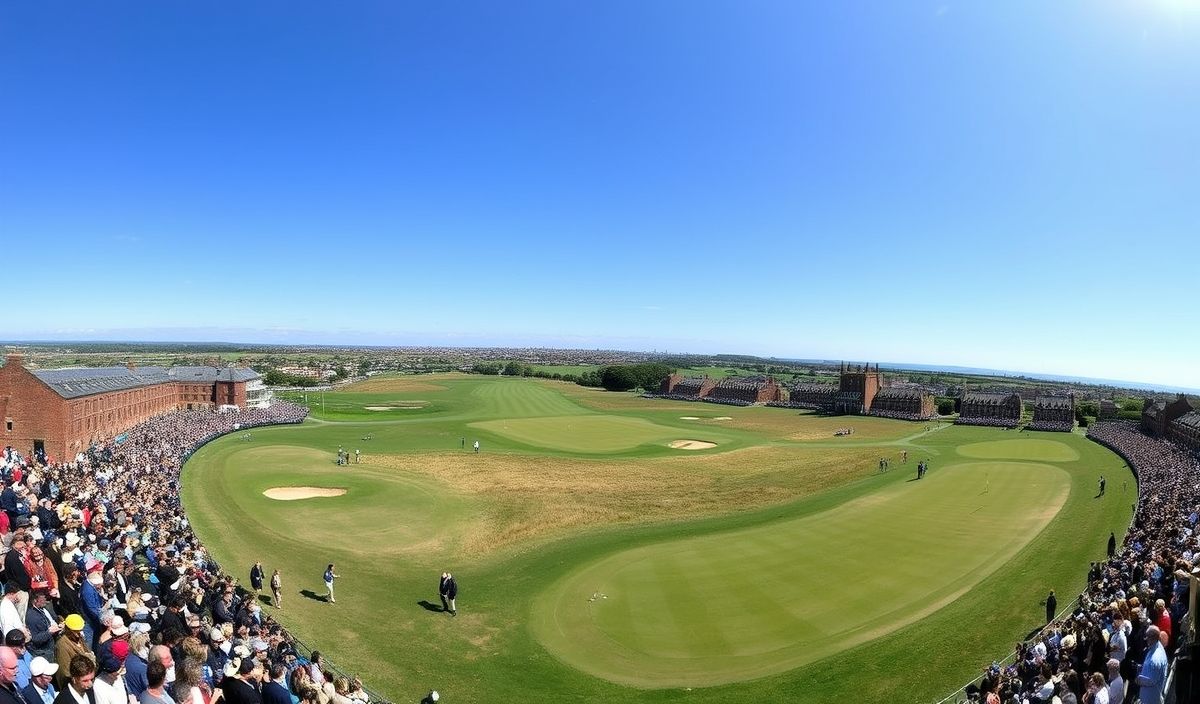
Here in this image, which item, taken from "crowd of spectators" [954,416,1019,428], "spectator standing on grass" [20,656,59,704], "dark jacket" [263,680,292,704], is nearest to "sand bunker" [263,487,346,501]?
"dark jacket" [263,680,292,704]

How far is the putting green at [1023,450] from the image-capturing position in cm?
5562

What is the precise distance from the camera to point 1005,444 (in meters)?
64.4

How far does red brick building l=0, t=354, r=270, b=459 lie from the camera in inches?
1711

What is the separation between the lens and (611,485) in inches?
1626

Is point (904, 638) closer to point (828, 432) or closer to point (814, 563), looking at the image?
point (814, 563)

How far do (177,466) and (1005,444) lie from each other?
75.9 m

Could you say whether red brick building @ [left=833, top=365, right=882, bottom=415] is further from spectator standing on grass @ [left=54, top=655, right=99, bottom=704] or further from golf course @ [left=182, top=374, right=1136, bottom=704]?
spectator standing on grass @ [left=54, top=655, right=99, bottom=704]

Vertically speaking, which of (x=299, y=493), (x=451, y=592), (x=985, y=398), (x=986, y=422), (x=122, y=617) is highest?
(x=985, y=398)

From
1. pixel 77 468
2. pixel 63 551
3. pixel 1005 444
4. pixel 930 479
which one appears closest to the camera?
pixel 63 551

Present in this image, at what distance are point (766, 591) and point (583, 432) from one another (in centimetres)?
4970

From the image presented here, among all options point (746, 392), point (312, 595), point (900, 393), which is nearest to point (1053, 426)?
point (900, 393)

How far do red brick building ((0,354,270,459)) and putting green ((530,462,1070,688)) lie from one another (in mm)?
45253

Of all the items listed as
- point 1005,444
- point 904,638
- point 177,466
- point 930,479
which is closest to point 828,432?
point 1005,444

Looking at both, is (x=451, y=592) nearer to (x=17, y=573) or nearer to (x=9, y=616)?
(x=17, y=573)
